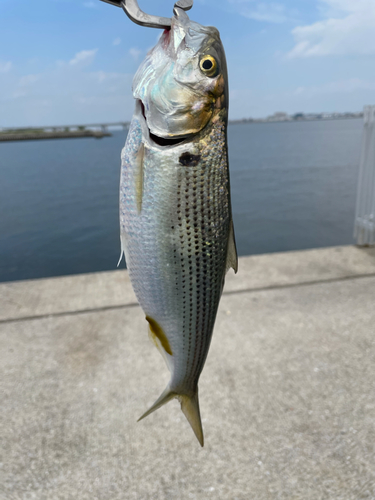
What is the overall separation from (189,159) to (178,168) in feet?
0.15

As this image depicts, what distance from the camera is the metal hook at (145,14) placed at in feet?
3.43

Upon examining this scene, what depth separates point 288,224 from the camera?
41.0 feet

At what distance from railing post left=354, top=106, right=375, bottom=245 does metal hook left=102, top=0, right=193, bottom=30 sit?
5.11 m

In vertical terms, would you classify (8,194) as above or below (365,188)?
below

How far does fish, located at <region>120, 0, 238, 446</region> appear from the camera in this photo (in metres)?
1.14

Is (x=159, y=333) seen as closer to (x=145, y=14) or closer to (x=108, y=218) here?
(x=145, y=14)

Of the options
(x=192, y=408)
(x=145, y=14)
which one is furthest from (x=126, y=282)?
(x=145, y=14)

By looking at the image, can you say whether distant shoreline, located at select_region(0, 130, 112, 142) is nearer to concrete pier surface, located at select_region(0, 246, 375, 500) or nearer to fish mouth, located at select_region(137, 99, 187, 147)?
concrete pier surface, located at select_region(0, 246, 375, 500)

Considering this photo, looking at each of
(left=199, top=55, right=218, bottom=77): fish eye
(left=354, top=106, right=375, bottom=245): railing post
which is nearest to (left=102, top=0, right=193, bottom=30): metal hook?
(left=199, top=55, right=218, bottom=77): fish eye

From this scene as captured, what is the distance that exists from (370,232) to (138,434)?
453cm

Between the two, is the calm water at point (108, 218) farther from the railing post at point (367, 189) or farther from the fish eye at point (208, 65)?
the fish eye at point (208, 65)

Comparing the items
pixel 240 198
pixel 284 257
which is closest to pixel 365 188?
pixel 284 257

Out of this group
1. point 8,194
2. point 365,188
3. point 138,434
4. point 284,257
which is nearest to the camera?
point 138,434

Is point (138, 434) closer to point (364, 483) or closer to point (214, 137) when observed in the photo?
point (364, 483)
